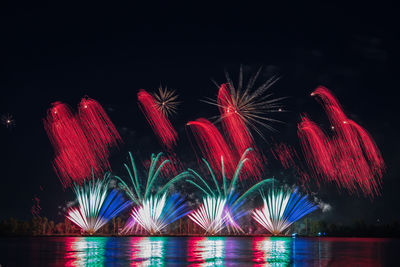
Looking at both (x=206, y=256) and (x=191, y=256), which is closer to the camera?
(x=206, y=256)

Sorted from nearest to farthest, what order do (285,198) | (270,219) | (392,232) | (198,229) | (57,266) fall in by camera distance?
(57,266) < (285,198) < (270,219) < (392,232) < (198,229)

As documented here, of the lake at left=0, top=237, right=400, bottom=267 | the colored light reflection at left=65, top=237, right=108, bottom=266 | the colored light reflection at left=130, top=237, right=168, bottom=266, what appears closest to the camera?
the colored light reflection at left=65, top=237, right=108, bottom=266

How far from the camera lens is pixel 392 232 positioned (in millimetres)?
90312

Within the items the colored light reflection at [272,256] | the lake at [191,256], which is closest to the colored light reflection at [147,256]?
the lake at [191,256]

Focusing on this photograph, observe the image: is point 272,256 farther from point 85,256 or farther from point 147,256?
point 85,256

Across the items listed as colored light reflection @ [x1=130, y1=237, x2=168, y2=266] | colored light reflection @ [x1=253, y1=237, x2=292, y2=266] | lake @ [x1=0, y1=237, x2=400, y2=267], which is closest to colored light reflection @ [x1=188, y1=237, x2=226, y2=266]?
lake @ [x1=0, y1=237, x2=400, y2=267]

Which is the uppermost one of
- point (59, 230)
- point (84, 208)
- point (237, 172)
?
point (237, 172)

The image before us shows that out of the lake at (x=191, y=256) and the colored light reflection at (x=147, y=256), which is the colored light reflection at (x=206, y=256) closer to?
the lake at (x=191, y=256)

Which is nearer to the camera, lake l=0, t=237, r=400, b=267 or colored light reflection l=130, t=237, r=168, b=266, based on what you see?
colored light reflection l=130, t=237, r=168, b=266

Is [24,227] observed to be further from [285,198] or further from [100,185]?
[285,198]

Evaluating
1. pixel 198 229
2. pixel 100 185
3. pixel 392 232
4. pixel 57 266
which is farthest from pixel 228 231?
pixel 57 266

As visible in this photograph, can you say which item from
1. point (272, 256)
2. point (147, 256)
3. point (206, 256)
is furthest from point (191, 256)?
point (272, 256)

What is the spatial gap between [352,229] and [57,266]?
93.8 metres

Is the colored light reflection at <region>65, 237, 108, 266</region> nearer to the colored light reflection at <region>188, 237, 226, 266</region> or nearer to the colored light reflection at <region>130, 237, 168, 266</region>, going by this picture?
the colored light reflection at <region>130, 237, 168, 266</region>
